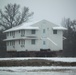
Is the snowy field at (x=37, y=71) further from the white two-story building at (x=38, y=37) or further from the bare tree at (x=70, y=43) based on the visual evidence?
the bare tree at (x=70, y=43)

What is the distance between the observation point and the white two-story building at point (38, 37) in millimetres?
52000

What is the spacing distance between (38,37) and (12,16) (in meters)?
22.3

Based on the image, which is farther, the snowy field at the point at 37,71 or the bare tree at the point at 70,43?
the bare tree at the point at 70,43

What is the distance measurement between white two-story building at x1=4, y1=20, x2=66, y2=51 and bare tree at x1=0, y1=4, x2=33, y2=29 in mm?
17623

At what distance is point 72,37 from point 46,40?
20.8m

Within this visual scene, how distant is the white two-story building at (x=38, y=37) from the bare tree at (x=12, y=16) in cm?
1762

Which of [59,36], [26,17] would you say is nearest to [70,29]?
[26,17]

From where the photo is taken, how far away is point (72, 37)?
72.4 m

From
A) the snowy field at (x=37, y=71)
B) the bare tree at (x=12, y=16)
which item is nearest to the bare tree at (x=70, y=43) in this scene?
the bare tree at (x=12, y=16)

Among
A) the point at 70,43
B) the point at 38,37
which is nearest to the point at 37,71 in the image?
the point at 38,37

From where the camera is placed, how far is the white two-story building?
5200 cm

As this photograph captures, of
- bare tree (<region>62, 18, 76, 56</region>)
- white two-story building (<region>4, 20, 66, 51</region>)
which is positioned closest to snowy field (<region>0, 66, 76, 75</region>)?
white two-story building (<region>4, 20, 66, 51</region>)

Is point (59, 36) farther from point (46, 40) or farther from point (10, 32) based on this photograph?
point (10, 32)

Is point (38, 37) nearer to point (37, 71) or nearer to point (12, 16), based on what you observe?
point (12, 16)
